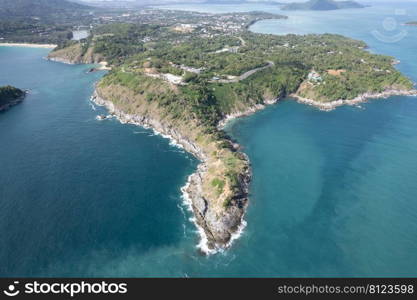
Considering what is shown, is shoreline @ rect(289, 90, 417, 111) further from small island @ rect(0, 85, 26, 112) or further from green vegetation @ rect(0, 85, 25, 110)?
green vegetation @ rect(0, 85, 25, 110)

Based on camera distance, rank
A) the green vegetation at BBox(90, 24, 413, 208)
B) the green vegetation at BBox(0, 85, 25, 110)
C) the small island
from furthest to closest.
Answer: the green vegetation at BBox(0, 85, 25, 110) → the small island → the green vegetation at BBox(90, 24, 413, 208)

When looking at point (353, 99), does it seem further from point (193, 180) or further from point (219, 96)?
point (193, 180)

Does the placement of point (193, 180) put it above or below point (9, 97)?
below

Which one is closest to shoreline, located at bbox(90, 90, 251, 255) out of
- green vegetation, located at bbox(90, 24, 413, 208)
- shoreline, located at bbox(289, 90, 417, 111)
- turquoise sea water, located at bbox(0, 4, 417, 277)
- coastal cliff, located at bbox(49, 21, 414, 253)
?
coastal cliff, located at bbox(49, 21, 414, 253)

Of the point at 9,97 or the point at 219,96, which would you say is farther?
the point at 9,97

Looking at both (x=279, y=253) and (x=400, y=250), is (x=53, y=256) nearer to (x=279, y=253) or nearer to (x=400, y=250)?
(x=279, y=253)

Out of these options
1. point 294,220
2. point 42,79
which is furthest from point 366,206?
point 42,79

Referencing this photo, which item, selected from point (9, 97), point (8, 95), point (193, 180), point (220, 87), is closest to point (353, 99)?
point (220, 87)

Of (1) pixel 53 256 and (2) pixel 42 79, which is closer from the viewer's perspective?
(1) pixel 53 256
